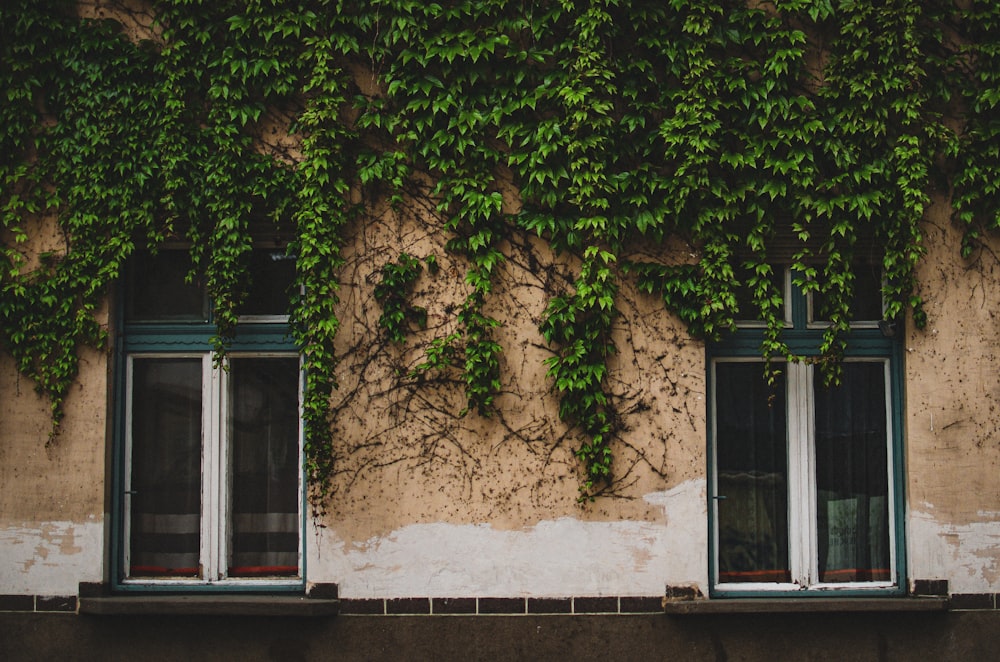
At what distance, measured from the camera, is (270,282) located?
16.4 ft

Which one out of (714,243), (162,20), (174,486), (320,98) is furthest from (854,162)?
(174,486)

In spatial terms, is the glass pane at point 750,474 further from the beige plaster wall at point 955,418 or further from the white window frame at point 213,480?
the white window frame at point 213,480

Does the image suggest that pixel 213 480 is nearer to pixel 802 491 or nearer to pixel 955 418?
pixel 802 491

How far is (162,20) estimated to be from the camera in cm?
486

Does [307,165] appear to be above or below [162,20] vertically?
below

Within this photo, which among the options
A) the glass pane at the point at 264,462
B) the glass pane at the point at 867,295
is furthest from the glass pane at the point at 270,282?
the glass pane at the point at 867,295

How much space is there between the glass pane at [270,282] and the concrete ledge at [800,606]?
3.07 metres

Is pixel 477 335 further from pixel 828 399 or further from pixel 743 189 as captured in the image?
pixel 828 399

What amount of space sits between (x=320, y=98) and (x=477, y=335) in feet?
5.69

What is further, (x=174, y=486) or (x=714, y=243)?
(x=174, y=486)

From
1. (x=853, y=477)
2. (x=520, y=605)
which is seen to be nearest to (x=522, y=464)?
(x=520, y=605)

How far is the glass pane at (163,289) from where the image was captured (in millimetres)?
5039

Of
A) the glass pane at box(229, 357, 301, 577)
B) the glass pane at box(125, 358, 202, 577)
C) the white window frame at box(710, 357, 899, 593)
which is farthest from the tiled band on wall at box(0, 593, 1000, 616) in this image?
the glass pane at box(125, 358, 202, 577)

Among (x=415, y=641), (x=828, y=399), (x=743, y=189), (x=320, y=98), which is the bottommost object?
(x=415, y=641)
